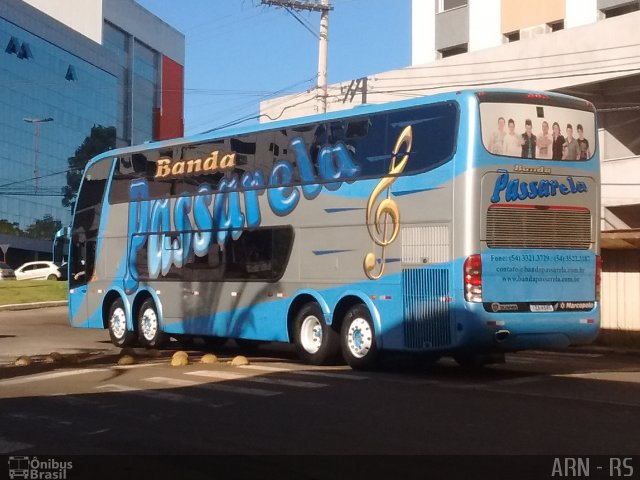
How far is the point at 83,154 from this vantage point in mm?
101812

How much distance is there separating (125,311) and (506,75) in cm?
1540

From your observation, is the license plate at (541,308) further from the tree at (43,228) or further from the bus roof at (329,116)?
the tree at (43,228)

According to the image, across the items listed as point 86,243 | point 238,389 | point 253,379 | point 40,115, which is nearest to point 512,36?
point 86,243

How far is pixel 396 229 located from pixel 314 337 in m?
2.84

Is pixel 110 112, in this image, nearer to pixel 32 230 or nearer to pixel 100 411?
pixel 32 230

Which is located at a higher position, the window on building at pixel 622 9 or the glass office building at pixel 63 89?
the glass office building at pixel 63 89

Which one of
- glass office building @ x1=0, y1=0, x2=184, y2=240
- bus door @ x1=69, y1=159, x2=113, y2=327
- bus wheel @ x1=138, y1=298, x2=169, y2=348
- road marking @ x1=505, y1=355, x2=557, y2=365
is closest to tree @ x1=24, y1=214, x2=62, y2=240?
glass office building @ x1=0, y1=0, x2=184, y2=240

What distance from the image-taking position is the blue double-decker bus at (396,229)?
14.7 m

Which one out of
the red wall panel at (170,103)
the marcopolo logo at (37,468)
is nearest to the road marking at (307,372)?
the marcopolo logo at (37,468)

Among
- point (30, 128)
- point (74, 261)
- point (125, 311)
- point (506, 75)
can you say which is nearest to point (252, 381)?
point (125, 311)

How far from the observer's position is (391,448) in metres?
8.66

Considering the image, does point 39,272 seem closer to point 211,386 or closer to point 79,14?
point 79,14

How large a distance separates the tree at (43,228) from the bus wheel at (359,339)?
81.8 metres

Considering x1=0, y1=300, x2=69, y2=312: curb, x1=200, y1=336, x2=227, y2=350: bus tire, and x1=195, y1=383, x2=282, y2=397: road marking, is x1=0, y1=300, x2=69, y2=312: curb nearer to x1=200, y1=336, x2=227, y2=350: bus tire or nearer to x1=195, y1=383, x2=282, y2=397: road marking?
x1=200, y1=336, x2=227, y2=350: bus tire
